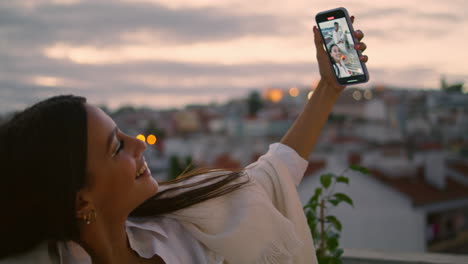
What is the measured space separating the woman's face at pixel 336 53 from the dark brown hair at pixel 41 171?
2.07ft

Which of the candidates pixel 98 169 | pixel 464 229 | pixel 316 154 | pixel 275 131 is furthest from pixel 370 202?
pixel 98 169

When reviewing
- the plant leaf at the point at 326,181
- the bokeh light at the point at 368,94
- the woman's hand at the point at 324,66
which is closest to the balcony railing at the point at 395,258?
the plant leaf at the point at 326,181

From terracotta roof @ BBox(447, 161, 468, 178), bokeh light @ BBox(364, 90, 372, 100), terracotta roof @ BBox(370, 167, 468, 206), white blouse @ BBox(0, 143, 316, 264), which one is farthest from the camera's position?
bokeh light @ BBox(364, 90, 372, 100)

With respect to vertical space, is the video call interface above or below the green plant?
above

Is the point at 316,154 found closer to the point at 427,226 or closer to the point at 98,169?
the point at 427,226

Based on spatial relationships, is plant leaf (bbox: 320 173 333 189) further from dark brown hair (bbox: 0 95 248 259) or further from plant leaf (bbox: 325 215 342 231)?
dark brown hair (bbox: 0 95 248 259)

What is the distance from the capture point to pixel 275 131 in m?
22.7

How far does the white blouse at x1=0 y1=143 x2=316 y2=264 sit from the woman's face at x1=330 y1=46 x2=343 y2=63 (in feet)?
0.84

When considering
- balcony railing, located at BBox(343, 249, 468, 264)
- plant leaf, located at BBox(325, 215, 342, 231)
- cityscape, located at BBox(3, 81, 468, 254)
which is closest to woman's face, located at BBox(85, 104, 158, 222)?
plant leaf, located at BBox(325, 215, 342, 231)

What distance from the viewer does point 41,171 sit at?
3.25ft

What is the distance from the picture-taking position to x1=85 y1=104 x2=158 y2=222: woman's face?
1.07 metres

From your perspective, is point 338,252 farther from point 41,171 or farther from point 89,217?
point 41,171

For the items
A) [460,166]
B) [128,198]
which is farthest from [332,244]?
[460,166]

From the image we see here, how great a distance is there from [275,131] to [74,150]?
21742 millimetres
